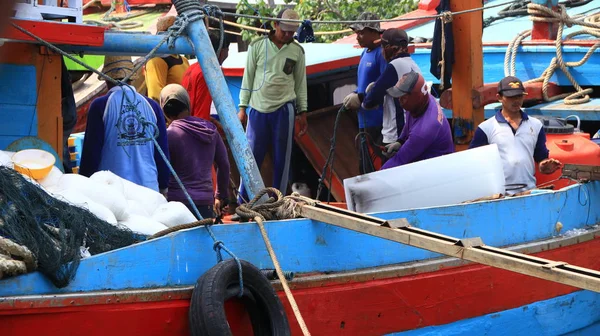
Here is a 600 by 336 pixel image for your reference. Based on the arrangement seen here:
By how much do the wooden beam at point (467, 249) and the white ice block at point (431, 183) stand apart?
39.9 inches

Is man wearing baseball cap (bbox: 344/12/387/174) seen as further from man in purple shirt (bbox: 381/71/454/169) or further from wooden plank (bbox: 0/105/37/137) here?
wooden plank (bbox: 0/105/37/137)

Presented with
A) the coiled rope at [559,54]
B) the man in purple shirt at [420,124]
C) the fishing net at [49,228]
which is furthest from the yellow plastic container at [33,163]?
the coiled rope at [559,54]

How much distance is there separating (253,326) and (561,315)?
272 centimetres

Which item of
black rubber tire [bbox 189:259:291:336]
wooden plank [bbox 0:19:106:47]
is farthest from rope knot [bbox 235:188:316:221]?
wooden plank [bbox 0:19:106:47]

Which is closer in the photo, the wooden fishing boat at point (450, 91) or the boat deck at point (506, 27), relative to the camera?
the wooden fishing boat at point (450, 91)

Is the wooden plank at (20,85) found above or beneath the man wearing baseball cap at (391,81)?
above

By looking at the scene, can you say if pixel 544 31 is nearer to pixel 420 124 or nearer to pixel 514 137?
pixel 514 137

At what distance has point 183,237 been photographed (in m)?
4.13

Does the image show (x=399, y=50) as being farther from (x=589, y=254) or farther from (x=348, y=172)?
(x=589, y=254)

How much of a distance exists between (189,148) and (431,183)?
5.78 feet

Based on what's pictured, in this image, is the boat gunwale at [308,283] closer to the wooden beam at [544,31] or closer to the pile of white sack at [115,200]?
the pile of white sack at [115,200]

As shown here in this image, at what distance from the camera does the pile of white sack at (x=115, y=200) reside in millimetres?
4156

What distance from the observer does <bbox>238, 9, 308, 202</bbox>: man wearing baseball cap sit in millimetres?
7766

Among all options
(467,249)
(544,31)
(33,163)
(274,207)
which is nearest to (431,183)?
(274,207)
